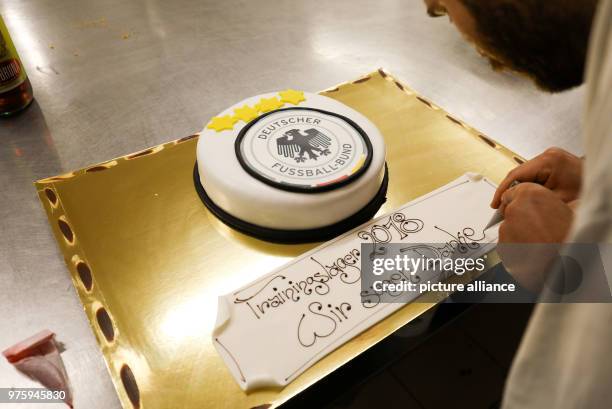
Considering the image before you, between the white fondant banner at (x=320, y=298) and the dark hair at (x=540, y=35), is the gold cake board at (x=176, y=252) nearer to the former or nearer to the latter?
the white fondant banner at (x=320, y=298)

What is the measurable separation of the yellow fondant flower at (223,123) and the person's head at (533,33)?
450 millimetres

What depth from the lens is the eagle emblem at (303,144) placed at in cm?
83

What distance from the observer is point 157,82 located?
1301 millimetres

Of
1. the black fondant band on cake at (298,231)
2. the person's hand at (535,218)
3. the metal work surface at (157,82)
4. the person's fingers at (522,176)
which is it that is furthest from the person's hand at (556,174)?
the metal work surface at (157,82)

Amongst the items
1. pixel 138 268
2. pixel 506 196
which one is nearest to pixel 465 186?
pixel 506 196

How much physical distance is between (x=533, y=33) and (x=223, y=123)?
0.59m

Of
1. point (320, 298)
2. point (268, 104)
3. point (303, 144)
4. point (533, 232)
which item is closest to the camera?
point (533, 232)

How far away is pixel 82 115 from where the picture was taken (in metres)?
1.17

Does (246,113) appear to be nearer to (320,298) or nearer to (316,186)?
(316,186)

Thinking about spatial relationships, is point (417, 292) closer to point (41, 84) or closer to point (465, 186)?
point (465, 186)

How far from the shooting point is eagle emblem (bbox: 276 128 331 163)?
0.83m

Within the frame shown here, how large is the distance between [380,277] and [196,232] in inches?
13.5

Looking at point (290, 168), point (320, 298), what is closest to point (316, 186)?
point (290, 168)

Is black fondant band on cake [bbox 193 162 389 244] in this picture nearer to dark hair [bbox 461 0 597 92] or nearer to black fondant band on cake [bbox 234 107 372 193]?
black fondant band on cake [bbox 234 107 372 193]
